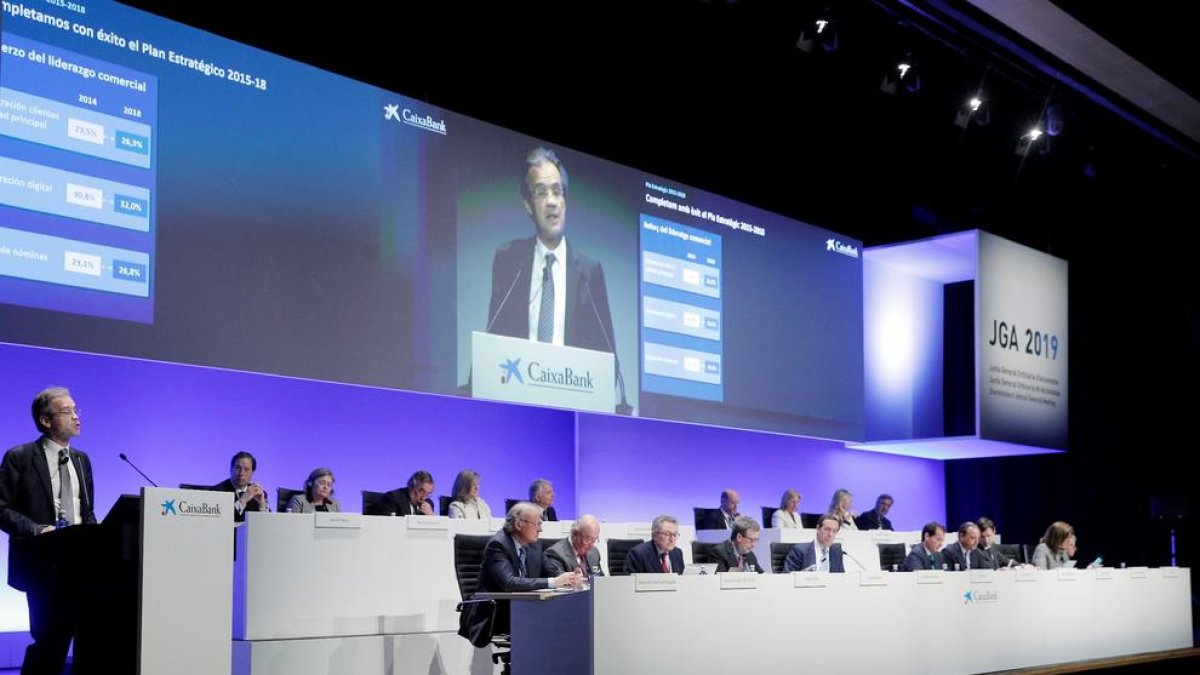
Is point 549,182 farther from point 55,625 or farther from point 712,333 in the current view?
point 55,625

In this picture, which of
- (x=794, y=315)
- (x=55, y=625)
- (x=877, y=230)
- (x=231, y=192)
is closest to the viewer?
(x=55, y=625)

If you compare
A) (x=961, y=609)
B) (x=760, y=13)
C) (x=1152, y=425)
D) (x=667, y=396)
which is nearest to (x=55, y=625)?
(x=961, y=609)

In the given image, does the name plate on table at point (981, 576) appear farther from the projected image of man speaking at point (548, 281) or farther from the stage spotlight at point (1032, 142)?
the stage spotlight at point (1032, 142)

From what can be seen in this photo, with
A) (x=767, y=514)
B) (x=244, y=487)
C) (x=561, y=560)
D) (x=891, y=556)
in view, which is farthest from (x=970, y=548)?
(x=244, y=487)

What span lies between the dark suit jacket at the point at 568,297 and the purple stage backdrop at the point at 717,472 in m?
1.62

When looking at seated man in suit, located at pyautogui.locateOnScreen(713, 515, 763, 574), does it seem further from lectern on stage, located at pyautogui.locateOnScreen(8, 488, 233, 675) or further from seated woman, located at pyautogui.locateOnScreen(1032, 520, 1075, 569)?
lectern on stage, located at pyautogui.locateOnScreen(8, 488, 233, 675)

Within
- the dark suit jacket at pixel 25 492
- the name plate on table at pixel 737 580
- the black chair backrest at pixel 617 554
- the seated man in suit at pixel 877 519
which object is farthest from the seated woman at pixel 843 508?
the dark suit jacket at pixel 25 492

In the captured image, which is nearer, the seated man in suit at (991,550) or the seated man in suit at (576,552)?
the seated man in suit at (576,552)

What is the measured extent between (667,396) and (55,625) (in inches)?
203

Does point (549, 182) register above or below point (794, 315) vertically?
above

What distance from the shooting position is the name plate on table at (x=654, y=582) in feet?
17.1

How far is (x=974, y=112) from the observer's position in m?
9.99

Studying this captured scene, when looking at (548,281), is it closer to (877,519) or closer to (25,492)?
(877,519)

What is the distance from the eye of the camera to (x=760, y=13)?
870cm
